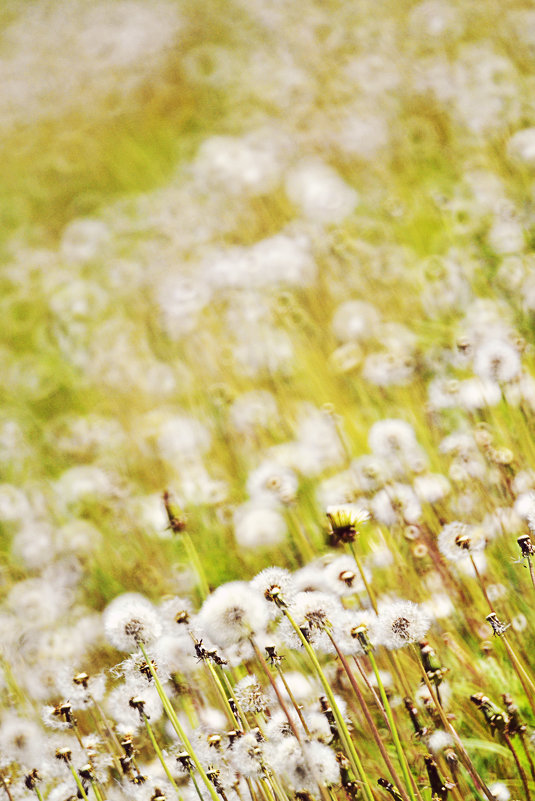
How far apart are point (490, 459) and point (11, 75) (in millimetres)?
6842

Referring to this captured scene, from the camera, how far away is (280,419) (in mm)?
2137

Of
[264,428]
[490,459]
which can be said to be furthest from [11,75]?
[490,459]

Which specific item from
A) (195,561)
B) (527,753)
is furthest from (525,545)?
(195,561)

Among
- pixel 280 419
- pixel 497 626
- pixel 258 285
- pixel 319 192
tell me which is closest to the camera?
pixel 497 626

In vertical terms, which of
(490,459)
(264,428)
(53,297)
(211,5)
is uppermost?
(211,5)

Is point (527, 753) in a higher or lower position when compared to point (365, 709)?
lower

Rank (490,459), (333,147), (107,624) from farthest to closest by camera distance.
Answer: (333,147) < (490,459) < (107,624)

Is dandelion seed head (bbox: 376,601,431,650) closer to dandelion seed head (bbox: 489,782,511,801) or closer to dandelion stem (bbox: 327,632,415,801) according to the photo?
dandelion stem (bbox: 327,632,415,801)

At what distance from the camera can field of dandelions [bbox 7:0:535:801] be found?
0.88 metres

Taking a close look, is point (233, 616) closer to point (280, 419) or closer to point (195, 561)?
point (195, 561)

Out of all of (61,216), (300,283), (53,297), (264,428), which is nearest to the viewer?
(264,428)

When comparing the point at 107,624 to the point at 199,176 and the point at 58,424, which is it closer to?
the point at 58,424

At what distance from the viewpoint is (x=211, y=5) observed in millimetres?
5105

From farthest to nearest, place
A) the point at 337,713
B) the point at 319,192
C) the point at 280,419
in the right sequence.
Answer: the point at 319,192
the point at 280,419
the point at 337,713
